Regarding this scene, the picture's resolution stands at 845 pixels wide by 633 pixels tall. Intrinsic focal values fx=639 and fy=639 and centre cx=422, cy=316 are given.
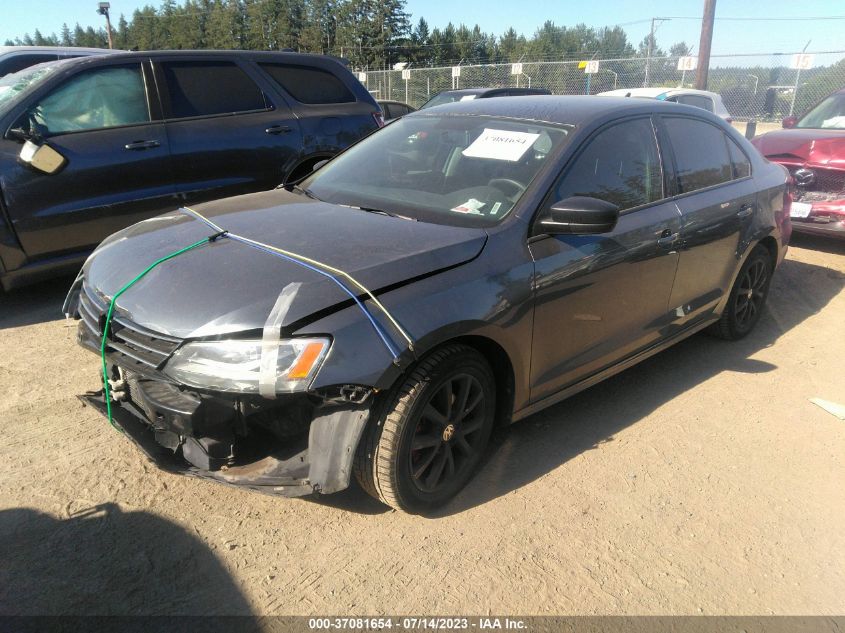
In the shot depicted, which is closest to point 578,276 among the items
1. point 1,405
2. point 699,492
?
point 699,492

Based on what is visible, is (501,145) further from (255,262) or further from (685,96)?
(685,96)

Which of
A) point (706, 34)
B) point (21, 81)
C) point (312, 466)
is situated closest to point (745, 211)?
point (312, 466)

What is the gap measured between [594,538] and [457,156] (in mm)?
2024

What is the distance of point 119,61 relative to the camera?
5133mm

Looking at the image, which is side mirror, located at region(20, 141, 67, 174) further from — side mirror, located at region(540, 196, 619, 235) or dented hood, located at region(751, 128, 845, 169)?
dented hood, located at region(751, 128, 845, 169)

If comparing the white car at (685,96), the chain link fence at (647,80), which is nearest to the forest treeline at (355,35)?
the chain link fence at (647,80)

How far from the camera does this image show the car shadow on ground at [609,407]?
3.08 metres

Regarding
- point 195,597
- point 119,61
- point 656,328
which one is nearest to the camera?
point 195,597

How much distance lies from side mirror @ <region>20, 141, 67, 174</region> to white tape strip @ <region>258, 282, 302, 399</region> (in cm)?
327

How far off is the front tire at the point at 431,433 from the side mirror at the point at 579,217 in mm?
711

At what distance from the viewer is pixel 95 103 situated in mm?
4996

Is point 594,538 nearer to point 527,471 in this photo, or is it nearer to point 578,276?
point 527,471

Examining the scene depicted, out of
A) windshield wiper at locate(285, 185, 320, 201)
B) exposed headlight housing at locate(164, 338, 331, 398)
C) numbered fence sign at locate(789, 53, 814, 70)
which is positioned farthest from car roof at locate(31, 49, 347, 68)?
numbered fence sign at locate(789, 53, 814, 70)

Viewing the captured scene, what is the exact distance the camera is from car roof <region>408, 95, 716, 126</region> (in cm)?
343
